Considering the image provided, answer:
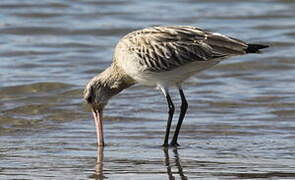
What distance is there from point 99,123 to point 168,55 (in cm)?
119

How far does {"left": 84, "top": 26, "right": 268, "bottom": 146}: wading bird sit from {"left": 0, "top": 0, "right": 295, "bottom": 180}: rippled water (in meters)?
0.56

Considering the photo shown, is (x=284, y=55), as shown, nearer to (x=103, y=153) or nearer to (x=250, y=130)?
(x=250, y=130)

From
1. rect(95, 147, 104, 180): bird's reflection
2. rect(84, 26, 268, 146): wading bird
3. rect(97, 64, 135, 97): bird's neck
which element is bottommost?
rect(95, 147, 104, 180): bird's reflection

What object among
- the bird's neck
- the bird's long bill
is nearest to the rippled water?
the bird's long bill

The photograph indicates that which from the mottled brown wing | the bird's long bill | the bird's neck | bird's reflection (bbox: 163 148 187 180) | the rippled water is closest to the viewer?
bird's reflection (bbox: 163 148 187 180)

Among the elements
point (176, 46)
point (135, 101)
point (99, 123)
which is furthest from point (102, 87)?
point (135, 101)

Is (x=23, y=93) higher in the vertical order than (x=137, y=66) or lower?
lower

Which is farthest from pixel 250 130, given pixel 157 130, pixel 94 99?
pixel 94 99

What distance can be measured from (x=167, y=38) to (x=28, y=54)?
5.79 metres

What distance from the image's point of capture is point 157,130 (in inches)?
417

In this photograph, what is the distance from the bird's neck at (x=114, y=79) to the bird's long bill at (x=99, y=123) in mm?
264

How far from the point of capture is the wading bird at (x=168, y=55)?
9516 mm

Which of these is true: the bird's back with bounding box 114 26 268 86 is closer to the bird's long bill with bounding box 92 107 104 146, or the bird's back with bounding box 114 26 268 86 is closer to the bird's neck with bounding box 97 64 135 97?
the bird's neck with bounding box 97 64 135 97

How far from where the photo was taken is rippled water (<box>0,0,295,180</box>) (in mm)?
8484
